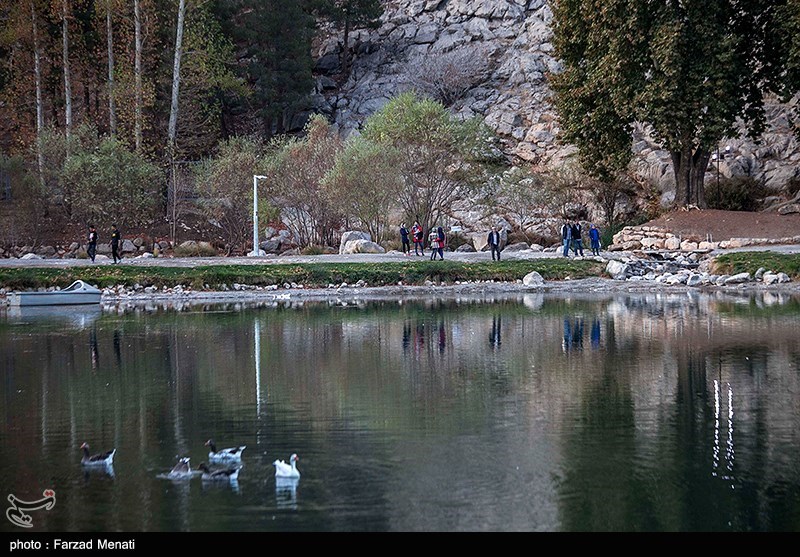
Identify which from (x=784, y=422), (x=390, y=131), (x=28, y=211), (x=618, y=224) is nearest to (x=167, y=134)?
(x=28, y=211)

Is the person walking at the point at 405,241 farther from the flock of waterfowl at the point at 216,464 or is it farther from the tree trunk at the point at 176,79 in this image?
the flock of waterfowl at the point at 216,464

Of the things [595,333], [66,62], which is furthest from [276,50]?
[595,333]

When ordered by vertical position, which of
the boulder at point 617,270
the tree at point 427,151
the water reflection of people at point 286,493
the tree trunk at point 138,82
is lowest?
the water reflection of people at point 286,493

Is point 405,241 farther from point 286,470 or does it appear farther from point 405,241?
point 286,470

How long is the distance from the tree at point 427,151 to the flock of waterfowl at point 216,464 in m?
40.9

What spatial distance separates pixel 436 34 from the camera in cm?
8531

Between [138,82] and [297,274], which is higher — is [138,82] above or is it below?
above

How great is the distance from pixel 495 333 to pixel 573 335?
2.27 m

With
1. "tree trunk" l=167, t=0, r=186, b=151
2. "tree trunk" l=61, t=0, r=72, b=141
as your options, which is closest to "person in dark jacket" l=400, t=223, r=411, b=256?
"tree trunk" l=167, t=0, r=186, b=151

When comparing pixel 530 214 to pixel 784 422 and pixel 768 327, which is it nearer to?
pixel 768 327

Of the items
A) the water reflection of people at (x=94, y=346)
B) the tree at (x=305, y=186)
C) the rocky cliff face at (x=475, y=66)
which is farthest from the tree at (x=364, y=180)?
the water reflection of people at (x=94, y=346)

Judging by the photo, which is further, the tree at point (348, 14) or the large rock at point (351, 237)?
the tree at point (348, 14)

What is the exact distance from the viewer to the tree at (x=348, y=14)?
80625 mm

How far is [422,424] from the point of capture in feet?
53.4
